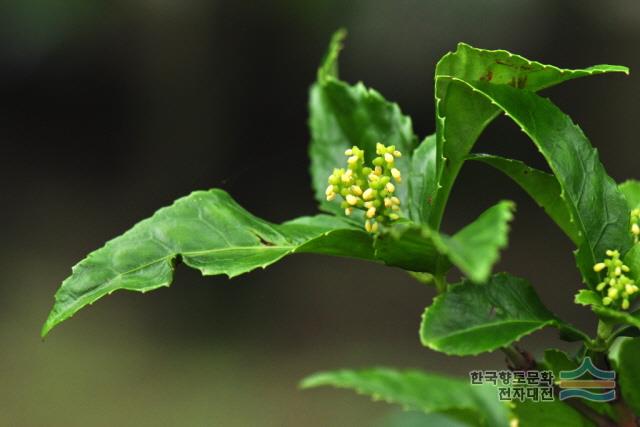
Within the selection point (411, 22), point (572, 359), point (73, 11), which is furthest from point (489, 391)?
point (73, 11)

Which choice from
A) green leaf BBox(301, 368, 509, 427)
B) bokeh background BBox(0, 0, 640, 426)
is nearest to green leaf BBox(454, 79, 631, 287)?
green leaf BBox(301, 368, 509, 427)

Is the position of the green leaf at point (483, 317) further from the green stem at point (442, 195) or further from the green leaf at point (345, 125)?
the green leaf at point (345, 125)

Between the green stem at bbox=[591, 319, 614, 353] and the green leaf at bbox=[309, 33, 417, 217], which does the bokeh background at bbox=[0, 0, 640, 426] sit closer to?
the green leaf at bbox=[309, 33, 417, 217]

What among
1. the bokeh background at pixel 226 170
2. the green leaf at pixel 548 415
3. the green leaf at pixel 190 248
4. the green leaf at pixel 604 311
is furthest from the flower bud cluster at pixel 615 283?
the bokeh background at pixel 226 170

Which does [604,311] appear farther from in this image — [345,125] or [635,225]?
[345,125]

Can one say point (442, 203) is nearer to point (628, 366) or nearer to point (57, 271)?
point (628, 366)
